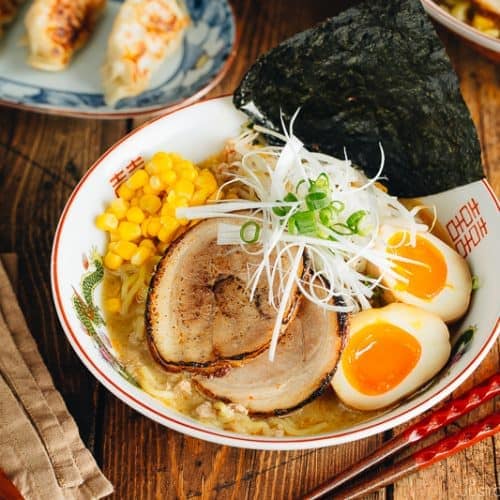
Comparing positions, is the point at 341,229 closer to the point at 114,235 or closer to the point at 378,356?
the point at 378,356

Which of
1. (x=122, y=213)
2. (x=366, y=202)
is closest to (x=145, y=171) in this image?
(x=122, y=213)

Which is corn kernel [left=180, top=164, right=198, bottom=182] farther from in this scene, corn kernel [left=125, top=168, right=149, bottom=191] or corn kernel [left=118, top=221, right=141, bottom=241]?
corn kernel [left=118, top=221, right=141, bottom=241]

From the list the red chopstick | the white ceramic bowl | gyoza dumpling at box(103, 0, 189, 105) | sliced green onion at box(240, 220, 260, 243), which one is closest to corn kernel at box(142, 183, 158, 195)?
sliced green onion at box(240, 220, 260, 243)

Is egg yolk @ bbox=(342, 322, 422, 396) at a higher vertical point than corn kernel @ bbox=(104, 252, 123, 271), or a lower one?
higher

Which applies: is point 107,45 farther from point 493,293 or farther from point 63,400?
point 493,293

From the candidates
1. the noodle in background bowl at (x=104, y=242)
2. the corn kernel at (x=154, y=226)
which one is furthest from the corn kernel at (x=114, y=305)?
the corn kernel at (x=154, y=226)

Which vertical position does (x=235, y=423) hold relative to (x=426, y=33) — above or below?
below
